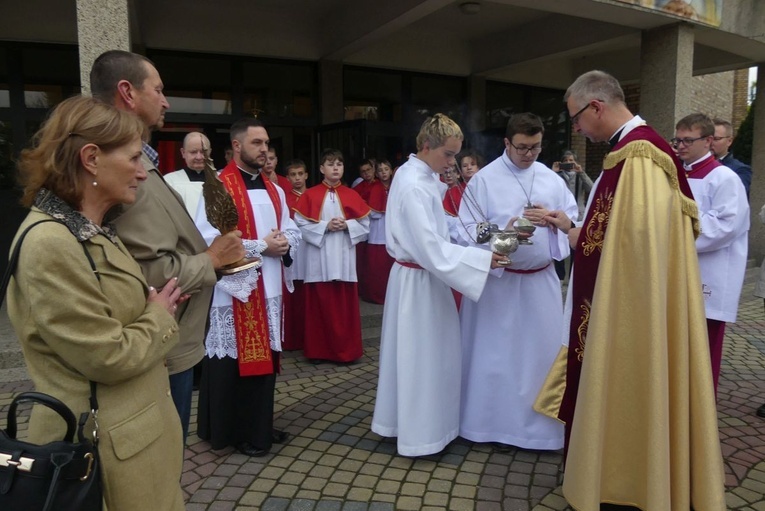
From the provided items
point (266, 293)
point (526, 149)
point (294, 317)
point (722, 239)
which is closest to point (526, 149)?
point (526, 149)

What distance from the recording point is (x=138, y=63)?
2.14 metres

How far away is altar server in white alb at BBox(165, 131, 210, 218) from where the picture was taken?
16.1 ft

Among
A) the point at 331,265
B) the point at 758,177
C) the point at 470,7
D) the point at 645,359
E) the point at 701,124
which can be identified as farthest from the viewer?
the point at 758,177

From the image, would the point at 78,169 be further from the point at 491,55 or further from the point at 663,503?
the point at 491,55

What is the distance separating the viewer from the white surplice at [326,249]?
578 centimetres

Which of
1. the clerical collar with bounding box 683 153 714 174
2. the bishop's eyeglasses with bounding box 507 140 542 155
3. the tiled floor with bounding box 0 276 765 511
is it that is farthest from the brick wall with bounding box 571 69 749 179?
the tiled floor with bounding box 0 276 765 511

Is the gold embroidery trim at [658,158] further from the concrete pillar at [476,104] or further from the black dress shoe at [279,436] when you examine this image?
the concrete pillar at [476,104]

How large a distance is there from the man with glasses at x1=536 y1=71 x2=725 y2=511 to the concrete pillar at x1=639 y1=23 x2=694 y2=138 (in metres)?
5.76

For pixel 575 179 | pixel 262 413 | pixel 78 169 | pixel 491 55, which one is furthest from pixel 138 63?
pixel 491 55

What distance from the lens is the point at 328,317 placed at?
18.5 ft

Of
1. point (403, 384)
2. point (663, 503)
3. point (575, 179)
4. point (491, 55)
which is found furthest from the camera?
point (491, 55)

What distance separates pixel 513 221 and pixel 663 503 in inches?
66.1

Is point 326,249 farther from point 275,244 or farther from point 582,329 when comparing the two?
point 582,329

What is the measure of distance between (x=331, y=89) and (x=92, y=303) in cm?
824
